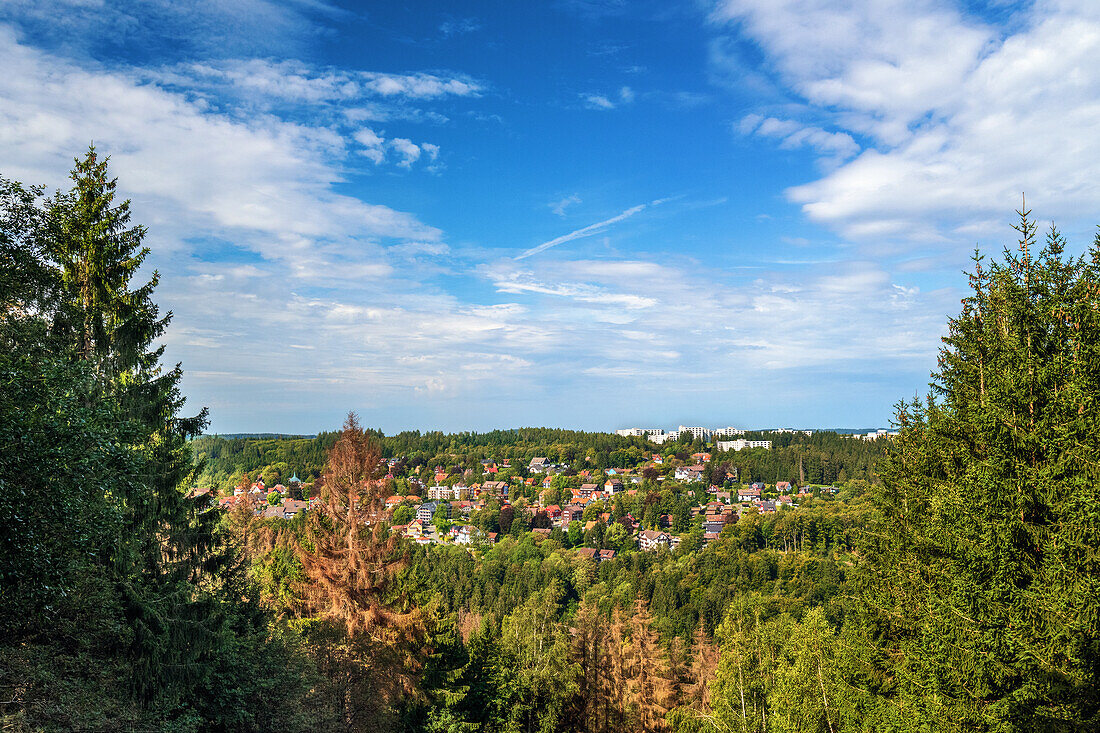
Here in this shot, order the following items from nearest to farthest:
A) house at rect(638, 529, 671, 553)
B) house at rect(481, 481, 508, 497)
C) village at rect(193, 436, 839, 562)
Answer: house at rect(638, 529, 671, 553), village at rect(193, 436, 839, 562), house at rect(481, 481, 508, 497)

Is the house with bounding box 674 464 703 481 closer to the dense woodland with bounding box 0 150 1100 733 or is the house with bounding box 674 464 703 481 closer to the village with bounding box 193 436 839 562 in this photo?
the village with bounding box 193 436 839 562

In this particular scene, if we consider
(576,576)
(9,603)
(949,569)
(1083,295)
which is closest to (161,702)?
(9,603)

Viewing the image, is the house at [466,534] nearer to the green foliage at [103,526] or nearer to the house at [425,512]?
the house at [425,512]

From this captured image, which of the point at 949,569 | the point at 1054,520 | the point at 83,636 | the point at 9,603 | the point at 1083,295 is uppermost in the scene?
the point at 1083,295

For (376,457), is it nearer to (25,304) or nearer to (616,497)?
(25,304)

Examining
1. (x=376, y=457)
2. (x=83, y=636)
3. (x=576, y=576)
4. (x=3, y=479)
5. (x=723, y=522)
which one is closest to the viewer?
(x=3, y=479)

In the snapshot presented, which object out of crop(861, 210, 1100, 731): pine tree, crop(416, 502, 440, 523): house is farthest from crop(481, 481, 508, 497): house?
crop(861, 210, 1100, 731): pine tree

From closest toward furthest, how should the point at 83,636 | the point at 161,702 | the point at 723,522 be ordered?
the point at 83,636 < the point at 161,702 < the point at 723,522

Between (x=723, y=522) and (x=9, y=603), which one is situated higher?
(x=9, y=603)
